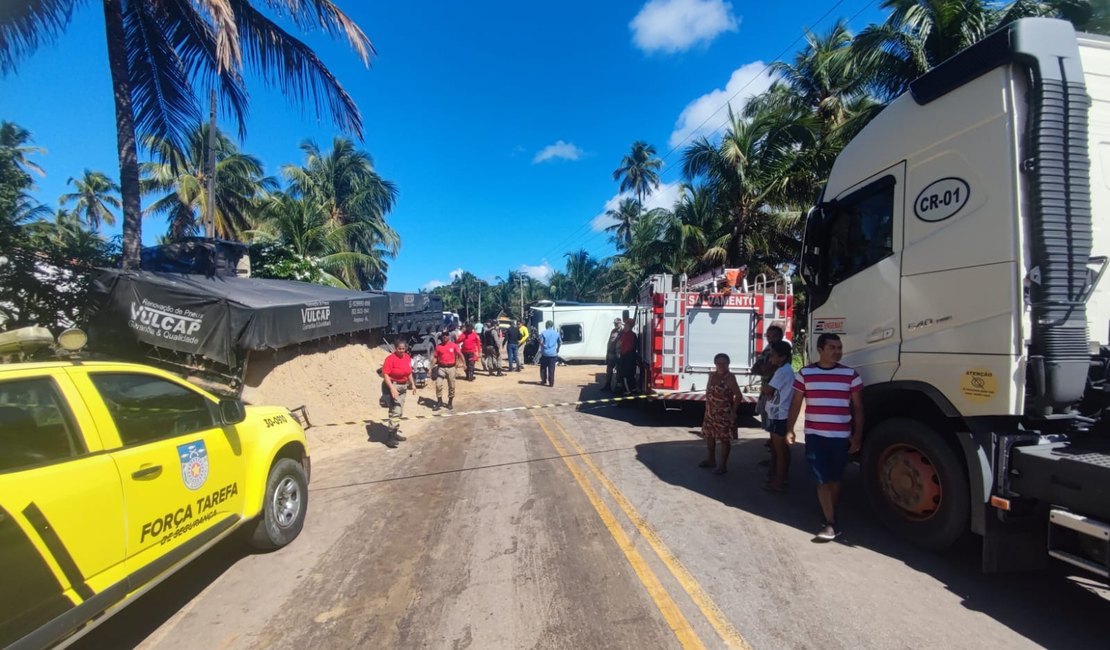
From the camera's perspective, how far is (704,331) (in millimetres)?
9383

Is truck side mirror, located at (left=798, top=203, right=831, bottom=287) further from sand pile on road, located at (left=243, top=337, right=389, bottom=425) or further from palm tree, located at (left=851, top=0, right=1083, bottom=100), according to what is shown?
palm tree, located at (left=851, top=0, right=1083, bottom=100)

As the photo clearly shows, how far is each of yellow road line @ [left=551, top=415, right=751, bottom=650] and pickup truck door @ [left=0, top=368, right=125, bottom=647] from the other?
3.36 metres

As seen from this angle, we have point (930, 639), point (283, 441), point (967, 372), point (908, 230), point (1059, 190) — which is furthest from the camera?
point (283, 441)

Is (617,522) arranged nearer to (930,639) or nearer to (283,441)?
(930,639)

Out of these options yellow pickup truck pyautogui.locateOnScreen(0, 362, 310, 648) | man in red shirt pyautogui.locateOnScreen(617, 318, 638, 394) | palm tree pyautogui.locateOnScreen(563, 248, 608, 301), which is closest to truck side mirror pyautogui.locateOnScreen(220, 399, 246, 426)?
yellow pickup truck pyautogui.locateOnScreen(0, 362, 310, 648)

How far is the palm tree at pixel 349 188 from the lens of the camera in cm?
3167

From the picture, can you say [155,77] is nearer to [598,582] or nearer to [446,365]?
[446,365]

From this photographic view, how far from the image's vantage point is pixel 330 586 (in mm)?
3918

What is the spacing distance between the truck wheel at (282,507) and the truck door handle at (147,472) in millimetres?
1234

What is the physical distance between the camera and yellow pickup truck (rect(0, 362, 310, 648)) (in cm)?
244

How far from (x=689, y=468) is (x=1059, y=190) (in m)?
4.50

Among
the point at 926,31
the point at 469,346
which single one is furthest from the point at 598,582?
the point at 926,31

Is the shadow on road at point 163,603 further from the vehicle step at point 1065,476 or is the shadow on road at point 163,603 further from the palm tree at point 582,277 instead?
the palm tree at point 582,277

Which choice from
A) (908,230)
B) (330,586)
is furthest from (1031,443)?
(330,586)
